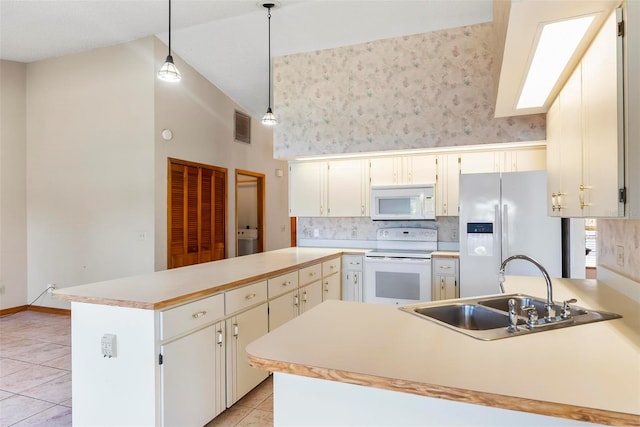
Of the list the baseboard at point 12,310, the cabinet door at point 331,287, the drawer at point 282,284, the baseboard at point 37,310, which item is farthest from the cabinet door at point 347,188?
the baseboard at point 12,310

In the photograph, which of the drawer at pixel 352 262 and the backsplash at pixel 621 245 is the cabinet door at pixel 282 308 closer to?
the drawer at pixel 352 262

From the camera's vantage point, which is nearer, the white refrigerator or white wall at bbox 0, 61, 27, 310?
the white refrigerator

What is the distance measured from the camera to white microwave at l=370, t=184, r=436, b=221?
4.19m

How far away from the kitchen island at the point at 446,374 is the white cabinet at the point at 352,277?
2845mm

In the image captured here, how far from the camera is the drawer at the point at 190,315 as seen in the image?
6.24ft

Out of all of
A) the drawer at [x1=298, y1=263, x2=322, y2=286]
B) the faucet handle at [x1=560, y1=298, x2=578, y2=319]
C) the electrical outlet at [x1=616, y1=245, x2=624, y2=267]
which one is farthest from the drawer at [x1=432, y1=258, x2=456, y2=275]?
the faucet handle at [x1=560, y1=298, x2=578, y2=319]

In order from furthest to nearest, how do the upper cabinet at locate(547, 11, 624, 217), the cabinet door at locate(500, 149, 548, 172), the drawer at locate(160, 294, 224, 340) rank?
the cabinet door at locate(500, 149, 548, 172) < the drawer at locate(160, 294, 224, 340) < the upper cabinet at locate(547, 11, 624, 217)

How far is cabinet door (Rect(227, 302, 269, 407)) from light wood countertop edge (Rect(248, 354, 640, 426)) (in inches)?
50.8

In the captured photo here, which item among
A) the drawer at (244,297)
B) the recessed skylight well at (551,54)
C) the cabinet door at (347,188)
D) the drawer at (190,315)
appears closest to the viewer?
the recessed skylight well at (551,54)

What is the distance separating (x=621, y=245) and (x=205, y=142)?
4.76 meters

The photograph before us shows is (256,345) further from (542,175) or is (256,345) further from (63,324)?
(63,324)

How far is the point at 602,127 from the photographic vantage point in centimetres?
135

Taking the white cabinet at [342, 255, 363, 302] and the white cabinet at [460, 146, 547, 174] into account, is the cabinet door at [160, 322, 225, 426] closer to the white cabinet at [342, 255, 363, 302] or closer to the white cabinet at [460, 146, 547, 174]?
the white cabinet at [342, 255, 363, 302]

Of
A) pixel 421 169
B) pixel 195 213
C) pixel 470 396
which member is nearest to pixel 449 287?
pixel 421 169
